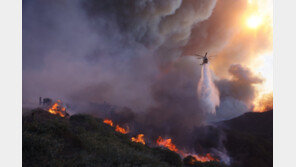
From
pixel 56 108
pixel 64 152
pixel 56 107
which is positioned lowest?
pixel 64 152

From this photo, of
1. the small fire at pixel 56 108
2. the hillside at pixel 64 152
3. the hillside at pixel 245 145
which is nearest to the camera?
the hillside at pixel 64 152

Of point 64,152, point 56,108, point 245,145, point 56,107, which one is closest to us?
point 64,152

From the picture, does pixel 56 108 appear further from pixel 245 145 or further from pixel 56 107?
pixel 245 145

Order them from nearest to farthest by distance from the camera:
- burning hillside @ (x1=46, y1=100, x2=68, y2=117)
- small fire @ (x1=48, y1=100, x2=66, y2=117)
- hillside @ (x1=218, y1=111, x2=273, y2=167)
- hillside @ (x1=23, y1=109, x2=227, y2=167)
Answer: hillside @ (x1=23, y1=109, x2=227, y2=167)
burning hillside @ (x1=46, y1=100, x2=68, y2=117)
small fire @ (x1=48, y1=100, x2=66, y2=117)
hillside @ (x1=218, y1=111, x2=273, y2=167)

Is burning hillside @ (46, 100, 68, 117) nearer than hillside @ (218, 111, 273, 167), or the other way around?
burning hillside @ (46, 100, 68, 117)

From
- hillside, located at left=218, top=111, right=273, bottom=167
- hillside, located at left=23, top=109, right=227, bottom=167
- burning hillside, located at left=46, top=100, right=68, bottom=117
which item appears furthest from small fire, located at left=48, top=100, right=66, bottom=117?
hillside, located at left=218, top=111, right=273, bottom=167

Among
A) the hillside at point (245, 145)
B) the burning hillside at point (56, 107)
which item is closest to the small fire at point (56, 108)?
the burning hillside at point (56, 107)

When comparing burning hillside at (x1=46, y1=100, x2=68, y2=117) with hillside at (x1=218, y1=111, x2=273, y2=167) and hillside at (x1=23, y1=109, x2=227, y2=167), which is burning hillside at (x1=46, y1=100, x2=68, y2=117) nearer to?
hillside at (x1=23, y1=109, x2=227, y2=167)

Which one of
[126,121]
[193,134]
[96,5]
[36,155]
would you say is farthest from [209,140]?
[36,155]

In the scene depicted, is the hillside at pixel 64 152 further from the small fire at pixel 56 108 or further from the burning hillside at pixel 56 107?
the small fire at pixel 56 108

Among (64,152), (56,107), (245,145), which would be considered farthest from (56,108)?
(245,145)

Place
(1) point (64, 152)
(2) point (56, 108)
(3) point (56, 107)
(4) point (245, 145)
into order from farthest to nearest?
(4) point (245, 145) < (2) point (56, 108) < (3) point (56, 107) < (1) point (64, 152)

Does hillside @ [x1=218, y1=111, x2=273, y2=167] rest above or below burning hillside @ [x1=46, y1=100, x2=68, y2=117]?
below

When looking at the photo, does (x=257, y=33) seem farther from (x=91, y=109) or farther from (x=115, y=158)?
(x=91, y=109)
